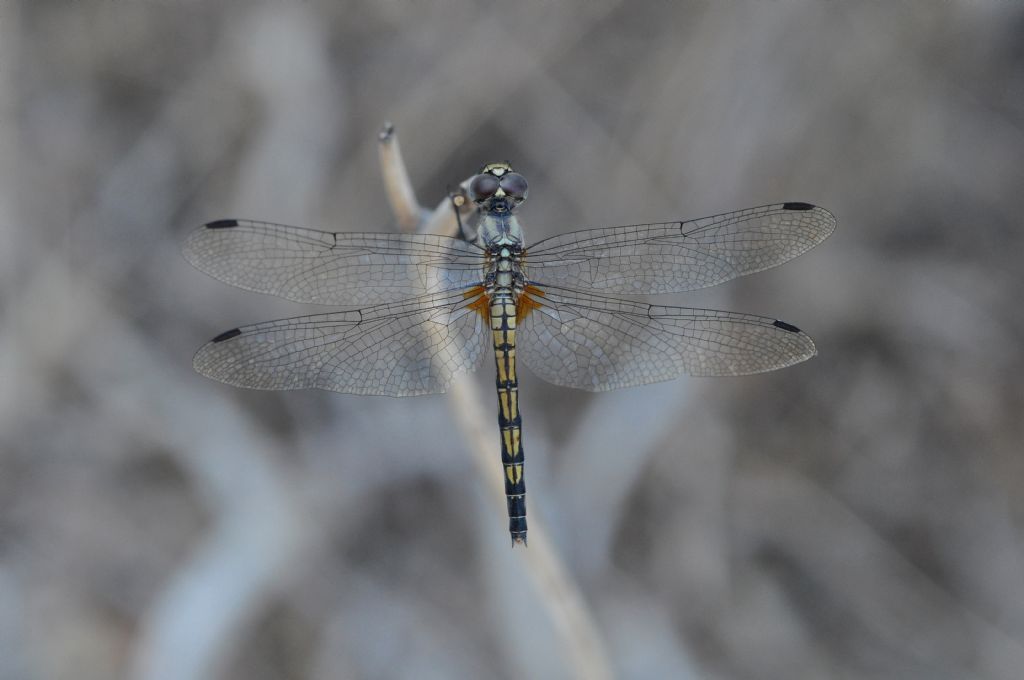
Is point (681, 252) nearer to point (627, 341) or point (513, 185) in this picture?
point (627, 341)

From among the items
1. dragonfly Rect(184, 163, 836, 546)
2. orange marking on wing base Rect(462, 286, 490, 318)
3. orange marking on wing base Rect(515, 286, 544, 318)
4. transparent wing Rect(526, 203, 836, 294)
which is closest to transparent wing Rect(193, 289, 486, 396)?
dragonfly Rect(184, 163, 836, 546)

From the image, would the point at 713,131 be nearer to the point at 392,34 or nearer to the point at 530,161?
the point at 530,161

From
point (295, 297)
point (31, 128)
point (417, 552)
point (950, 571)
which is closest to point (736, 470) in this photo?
point (950, 571)

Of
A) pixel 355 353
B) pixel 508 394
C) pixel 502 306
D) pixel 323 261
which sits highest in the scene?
pixel 323 261

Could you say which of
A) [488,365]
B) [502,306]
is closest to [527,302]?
[502,306]

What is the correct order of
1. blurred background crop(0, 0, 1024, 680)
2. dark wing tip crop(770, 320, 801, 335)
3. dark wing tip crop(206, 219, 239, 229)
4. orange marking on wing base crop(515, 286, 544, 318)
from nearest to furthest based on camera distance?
dark wing tip crop(206, 219, 239, 229) < dark wing tip crop(770, 320, 801, 335) < orange marking on wing base crop(515, 286, 544, 318) < blurred background crop(0, 0, 1024, 680)

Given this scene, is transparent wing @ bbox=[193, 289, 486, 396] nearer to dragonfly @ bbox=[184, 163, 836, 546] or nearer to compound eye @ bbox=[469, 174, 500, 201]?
dragonfly @ bbox=[184, 163, 836, 546]
